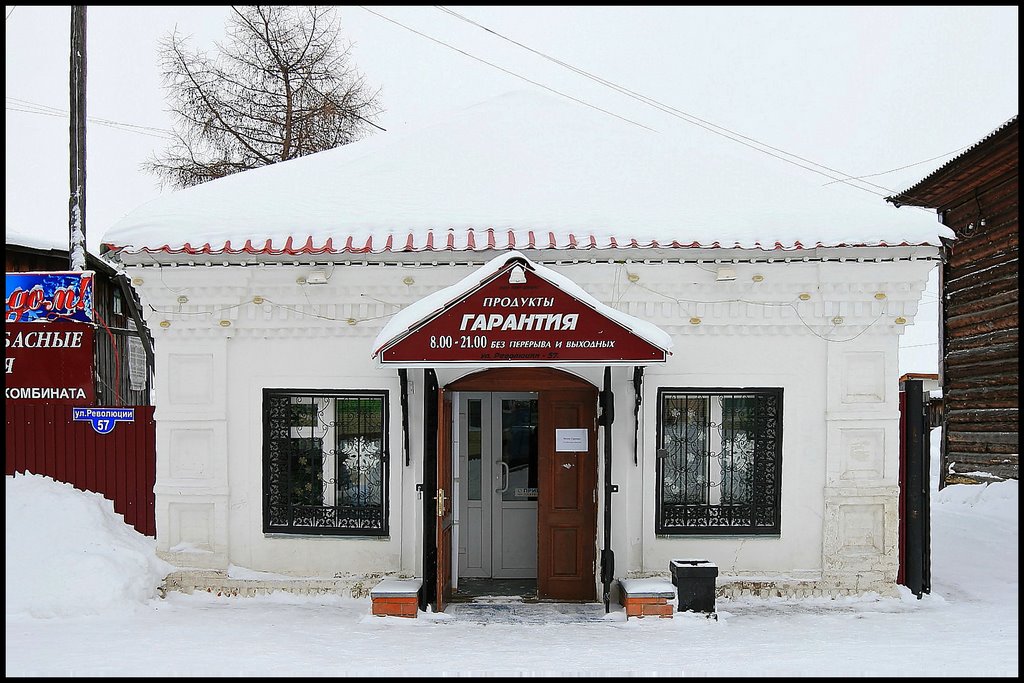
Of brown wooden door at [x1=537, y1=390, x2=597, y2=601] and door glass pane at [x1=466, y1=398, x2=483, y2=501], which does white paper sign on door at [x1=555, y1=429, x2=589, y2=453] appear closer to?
brown wooden door at [x1=537, y1=390, x2=597, y2=601]

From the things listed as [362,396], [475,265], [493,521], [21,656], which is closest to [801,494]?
[493,521]

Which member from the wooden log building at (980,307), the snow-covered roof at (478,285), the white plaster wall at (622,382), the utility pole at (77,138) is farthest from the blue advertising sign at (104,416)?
the wooden log building at (980,307)

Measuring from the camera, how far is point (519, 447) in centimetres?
872

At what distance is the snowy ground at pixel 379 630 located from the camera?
5.86 m

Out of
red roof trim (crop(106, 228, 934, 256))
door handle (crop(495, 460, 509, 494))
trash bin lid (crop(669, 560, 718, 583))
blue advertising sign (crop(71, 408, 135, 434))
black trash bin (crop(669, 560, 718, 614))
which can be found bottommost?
black trash bin (crop(669, 560, 718, 614))

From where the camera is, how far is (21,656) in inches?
238

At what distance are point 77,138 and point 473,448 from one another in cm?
761

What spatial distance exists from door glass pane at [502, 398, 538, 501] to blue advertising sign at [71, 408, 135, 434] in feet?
12.5

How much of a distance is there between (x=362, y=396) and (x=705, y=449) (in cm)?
335

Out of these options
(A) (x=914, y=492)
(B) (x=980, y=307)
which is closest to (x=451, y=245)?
(A) (x=914, y=492)

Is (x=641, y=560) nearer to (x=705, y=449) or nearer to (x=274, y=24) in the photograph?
(x=705, y=449)

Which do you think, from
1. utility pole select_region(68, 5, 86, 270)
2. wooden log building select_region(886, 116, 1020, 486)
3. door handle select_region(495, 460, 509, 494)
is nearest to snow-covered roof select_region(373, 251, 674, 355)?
door handle select_region(495, 460, 509, 494)

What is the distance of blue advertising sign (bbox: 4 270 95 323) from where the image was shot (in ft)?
33.0

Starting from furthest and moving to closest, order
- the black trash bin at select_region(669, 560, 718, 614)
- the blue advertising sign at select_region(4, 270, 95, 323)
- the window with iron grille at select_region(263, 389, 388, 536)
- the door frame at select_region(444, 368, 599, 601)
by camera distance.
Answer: the blue advertising sign at select_region(4, 270, 95, 323)
the window with iron grille at select_region(263, 389, 388, 536)
the door frame at select_region(444, 368, 599, 601)
the black trash bin at select_region(669, 560, 718, 614)
